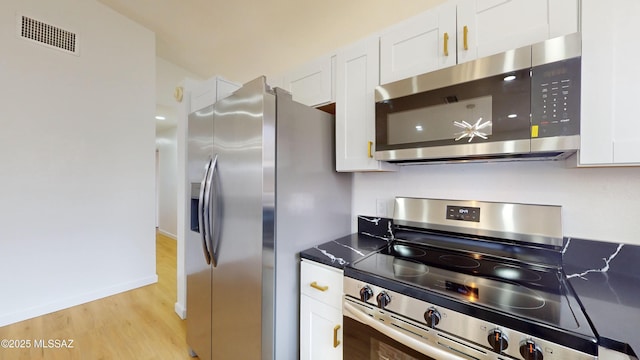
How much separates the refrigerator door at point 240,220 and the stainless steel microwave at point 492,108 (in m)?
0.71

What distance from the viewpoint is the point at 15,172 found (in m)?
2.23

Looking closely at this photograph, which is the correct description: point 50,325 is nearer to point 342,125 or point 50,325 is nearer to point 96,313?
point 96,313

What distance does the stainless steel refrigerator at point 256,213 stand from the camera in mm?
1273

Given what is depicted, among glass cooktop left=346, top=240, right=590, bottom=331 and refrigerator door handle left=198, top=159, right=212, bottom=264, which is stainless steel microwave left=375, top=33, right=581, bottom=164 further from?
refrigerator door handle left=198, top=159, right=212, bottom=264

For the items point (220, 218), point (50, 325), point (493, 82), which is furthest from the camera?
point (50, 325)

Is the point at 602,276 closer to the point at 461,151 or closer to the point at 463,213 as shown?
the point at 463,213

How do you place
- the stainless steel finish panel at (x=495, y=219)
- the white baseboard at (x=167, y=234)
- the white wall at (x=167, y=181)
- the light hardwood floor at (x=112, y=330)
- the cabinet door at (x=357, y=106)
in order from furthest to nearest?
the white wall at (x=167, y=181) → the white baseboard at (x=167, y=234) → the light hardwood floor at (x=112, y=330) → the cabinet door at (x=357, y=106) → the stainless steel finish panel at (x=495, y=219)

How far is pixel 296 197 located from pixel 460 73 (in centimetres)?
103

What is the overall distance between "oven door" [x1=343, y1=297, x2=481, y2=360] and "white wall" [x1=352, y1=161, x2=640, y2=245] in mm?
851

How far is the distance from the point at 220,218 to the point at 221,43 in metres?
2.77

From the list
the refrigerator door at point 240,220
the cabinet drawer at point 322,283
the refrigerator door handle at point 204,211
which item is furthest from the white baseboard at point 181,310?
the cabinet drawer at point 322,283

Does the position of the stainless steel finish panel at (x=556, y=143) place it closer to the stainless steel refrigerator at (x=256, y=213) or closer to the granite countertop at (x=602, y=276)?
the granite countertop at (x=602, y=276)

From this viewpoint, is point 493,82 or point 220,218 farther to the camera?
point 220,218

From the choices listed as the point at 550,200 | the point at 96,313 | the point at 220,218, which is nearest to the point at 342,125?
the point at 220,218
